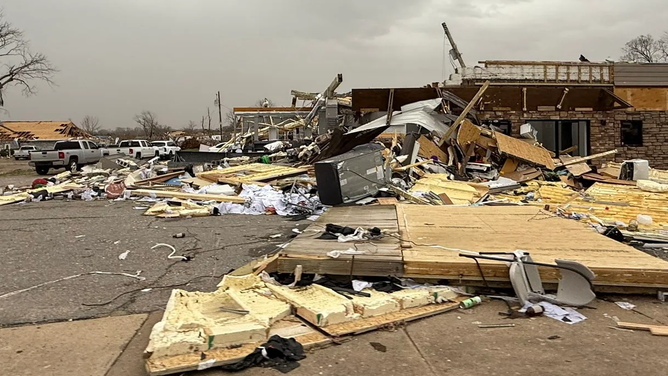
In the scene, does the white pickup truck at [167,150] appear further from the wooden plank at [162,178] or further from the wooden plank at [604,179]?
the wooden plank at [604,179]

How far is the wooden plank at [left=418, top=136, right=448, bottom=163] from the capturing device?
1447cm

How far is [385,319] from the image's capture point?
380 centimetres

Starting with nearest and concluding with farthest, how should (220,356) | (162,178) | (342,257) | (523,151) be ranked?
1. (220,356)
2. (342,257)
3. (523,151)
4. (162,178)

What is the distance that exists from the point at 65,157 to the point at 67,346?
22324 mm

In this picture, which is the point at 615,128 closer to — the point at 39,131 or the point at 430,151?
the point at 430,151

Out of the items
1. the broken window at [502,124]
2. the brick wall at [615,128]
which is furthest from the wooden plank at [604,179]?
the brick wall at [615,128]

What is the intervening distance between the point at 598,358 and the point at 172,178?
47.2 ft

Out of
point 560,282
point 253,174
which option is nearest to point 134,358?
point 560,282

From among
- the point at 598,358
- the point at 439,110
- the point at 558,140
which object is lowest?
the point at 598,358

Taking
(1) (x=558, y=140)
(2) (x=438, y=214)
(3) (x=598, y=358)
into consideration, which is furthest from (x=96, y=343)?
(1) (x=558, y=140)

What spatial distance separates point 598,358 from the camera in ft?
10.5

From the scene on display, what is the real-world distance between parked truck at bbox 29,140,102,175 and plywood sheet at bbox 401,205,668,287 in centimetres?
2032

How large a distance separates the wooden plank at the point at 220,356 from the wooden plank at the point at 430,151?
37.6ft

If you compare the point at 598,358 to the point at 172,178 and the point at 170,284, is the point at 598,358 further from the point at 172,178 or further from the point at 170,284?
the point at 172,178
